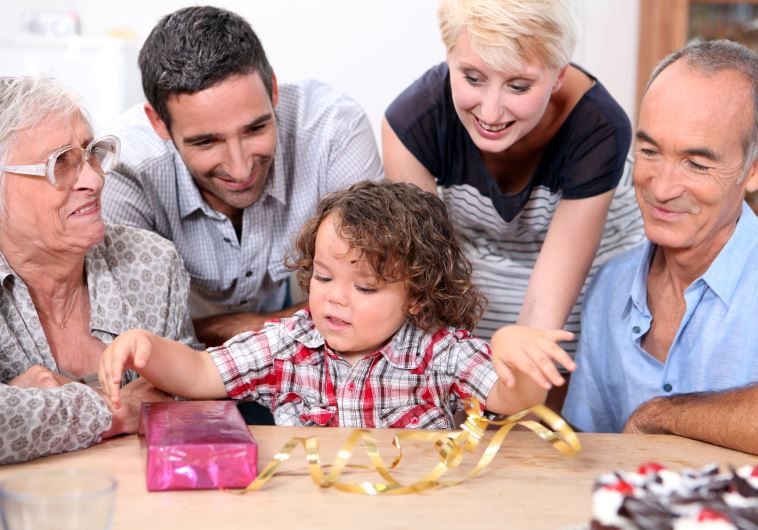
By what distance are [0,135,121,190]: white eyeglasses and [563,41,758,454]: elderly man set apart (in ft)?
3.53

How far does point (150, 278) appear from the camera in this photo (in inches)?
81.7

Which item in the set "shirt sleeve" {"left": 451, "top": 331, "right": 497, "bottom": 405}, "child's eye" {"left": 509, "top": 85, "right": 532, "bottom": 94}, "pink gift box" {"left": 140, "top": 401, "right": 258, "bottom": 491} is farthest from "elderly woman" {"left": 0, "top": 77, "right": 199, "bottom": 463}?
"child's eye" {"left": 509, "top": 85, "right": 532, "bottom": 94}

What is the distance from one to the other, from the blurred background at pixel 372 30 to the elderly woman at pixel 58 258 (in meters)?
3.11

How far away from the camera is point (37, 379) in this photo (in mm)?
1715

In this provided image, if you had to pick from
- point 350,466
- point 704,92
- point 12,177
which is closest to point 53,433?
point 350,466

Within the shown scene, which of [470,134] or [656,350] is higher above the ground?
[470,134]

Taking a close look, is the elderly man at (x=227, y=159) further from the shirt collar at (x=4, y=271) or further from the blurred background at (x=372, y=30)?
the blurred background at (x=372, y=30)

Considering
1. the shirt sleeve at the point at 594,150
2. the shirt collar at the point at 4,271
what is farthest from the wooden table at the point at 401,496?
the shirt sleeve at the point at 594,150

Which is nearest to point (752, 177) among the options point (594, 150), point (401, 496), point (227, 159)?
point (594, 150)

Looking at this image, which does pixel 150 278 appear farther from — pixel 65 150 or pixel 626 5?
pixel 626 5

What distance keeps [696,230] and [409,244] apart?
570 millimetres

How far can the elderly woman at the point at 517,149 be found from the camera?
207cm

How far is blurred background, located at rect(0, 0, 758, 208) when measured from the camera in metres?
4.94

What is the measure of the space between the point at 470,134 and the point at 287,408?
790 mm
